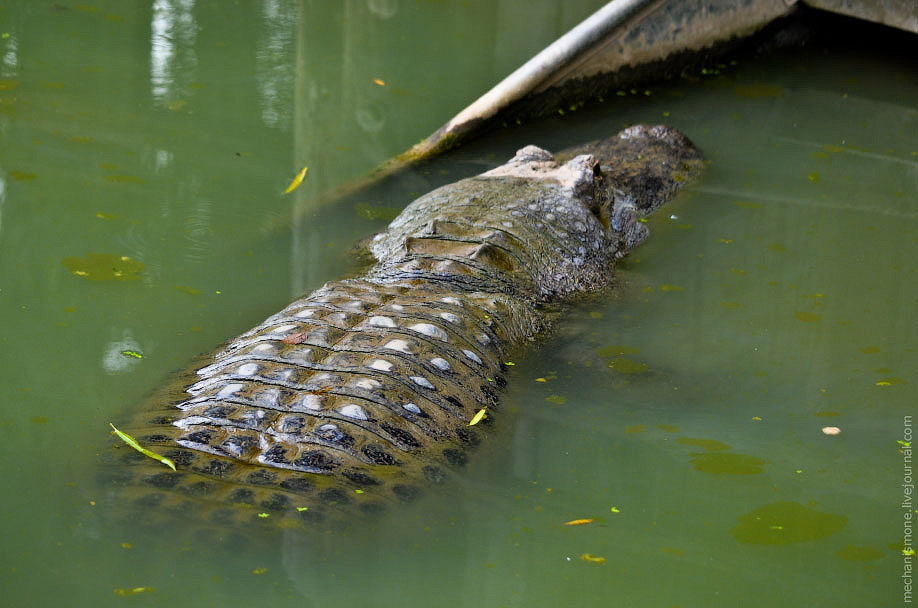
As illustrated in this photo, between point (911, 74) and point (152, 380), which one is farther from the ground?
point (911, 74)

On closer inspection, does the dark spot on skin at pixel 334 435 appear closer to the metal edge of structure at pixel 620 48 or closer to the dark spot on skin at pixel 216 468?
the dark spot on skin at pixel 216 468

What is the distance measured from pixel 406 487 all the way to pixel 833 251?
3412 millimetres

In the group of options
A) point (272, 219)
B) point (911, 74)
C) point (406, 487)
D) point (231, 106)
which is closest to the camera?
point (406, 487)

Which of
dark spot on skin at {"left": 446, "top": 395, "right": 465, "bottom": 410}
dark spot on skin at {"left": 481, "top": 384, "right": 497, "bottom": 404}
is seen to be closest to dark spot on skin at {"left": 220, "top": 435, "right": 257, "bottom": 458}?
dark spot on skin at {"left": 446, "top": 395, "right": 465, "bottom": 410}

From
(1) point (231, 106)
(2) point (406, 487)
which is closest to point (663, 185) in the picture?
(1) point (231, 106)

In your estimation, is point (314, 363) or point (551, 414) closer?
point (314, 363)

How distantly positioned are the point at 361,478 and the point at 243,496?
0.39 meters

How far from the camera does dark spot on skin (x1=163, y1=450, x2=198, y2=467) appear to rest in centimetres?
303

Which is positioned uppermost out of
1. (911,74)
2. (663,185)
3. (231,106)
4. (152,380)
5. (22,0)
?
Answer: (22,0)

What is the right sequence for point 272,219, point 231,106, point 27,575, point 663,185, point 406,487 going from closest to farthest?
point 27,575, point 406,487, point 272,219, point 663,185, point 231,106

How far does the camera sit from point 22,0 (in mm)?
8016

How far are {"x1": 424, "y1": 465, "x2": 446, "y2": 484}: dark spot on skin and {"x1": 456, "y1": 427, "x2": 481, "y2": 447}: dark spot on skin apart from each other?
221mm

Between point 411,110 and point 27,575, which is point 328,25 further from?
point 27,575

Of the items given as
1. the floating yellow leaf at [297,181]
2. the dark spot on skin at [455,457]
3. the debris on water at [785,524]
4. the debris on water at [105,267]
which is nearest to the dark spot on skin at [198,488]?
the dark spot on skin at [455,457]
